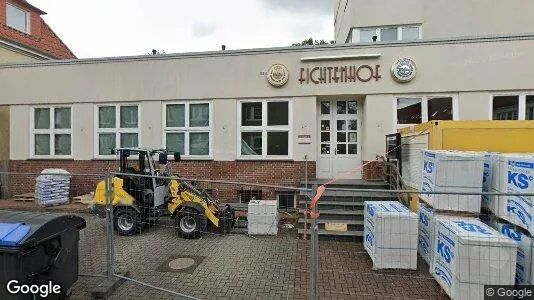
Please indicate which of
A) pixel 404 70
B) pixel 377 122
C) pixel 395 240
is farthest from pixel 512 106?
pixel 395 240

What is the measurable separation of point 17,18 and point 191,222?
1502 cm

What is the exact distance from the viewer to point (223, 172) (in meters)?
10.4

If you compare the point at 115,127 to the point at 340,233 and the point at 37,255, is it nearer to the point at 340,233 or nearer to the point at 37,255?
the point at 340,233

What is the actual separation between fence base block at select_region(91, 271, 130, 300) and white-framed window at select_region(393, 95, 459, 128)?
7.95 metres

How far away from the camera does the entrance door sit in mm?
10281

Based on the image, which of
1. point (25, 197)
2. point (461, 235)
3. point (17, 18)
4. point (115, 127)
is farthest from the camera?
point (17, 18)

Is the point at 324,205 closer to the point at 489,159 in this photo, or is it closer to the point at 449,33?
the point at 489,159

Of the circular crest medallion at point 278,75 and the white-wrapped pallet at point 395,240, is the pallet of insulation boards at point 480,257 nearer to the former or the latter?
the white-wrapped pallet at point 395,240

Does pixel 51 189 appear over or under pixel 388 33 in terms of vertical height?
under

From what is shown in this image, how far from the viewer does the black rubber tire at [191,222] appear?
714 cm

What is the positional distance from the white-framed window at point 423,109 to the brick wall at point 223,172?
286 cm

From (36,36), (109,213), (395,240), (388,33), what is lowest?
(395,240)

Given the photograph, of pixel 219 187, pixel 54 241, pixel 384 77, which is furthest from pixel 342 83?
pixel 54 241

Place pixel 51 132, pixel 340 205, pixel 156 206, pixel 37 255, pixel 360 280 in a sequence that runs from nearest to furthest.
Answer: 1. pixel 37 255
2. pixel 360 280
3. pixel 156 206
4. pixel 340 205
5. pixel 51 132
